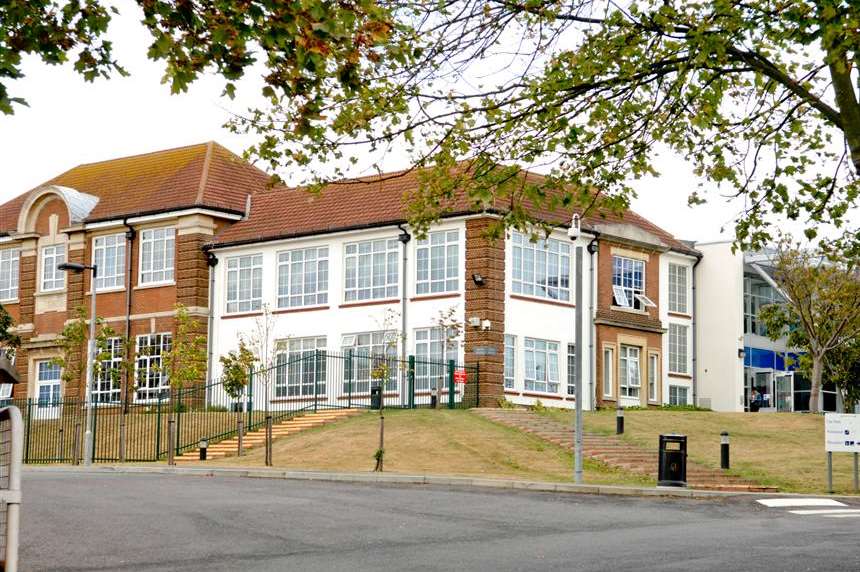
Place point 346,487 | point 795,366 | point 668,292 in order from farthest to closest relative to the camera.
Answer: point 795,366 → point 668,292 → point 346,487

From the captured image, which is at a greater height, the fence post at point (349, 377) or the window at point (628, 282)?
the window at point (628, 282)

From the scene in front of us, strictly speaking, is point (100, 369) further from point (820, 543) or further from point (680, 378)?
point (820, 543)

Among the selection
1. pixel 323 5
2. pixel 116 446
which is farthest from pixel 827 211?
pixel 116 446

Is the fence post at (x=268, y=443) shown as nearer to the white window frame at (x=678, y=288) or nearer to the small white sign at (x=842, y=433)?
the small white sign at (x=842, y=433)

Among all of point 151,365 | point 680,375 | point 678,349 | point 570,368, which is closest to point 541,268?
point 570,368

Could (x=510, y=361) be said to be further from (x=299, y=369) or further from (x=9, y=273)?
(x=9, y=273)

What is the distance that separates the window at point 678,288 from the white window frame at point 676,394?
9.15ft

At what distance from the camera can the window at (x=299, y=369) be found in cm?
4534

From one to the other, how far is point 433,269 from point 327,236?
181 inches

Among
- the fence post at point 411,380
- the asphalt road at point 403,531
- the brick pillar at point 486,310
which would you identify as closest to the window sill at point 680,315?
the brick pillar at point 486,310

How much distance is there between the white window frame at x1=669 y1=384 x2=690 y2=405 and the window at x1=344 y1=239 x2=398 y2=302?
39.1 ft

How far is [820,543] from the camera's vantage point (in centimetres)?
1642

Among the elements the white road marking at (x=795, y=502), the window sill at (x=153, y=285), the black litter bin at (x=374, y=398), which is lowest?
the white road marking at (x=795, y=502)

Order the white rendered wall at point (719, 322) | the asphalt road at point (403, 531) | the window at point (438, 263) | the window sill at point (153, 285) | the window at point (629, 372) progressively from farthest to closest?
the white rendered wall at point (719, 322) < the window sill at point (153, 285) < the window at point (629, 372) < the window at point (438, 263) < the asphalt road at point (403, 531)
